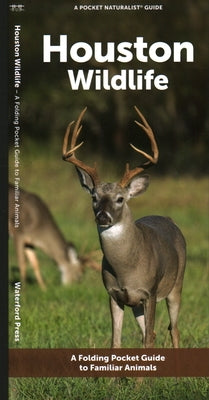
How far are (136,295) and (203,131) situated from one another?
4.86 m

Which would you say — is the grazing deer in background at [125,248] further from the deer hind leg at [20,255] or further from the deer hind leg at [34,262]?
the deer hind leg at [20,255]

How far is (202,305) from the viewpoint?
9266 millimetres

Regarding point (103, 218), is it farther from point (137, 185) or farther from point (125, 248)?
point (137, 185)

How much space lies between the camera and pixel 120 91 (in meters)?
7.05

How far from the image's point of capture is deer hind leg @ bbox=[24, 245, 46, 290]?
11.1 meters

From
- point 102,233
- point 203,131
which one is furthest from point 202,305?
point 102,233

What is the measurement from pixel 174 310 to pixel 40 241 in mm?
5464

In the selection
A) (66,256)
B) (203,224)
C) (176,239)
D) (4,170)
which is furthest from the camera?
(203,224)

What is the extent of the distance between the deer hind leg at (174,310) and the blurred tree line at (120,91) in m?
1.05

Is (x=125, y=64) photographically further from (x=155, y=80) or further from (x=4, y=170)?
(x=4, y=170)

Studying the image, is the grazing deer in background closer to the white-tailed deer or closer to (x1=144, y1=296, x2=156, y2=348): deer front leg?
(x1=144, y1=296, x2=156, y2=348): deer front leg

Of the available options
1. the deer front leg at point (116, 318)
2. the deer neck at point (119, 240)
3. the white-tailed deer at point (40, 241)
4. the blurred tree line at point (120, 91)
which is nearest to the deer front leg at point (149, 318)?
the deer front leg at point (116, 318)

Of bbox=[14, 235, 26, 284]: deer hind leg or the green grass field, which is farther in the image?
bbox=[14, 235, 26, 284]: deer hind leg

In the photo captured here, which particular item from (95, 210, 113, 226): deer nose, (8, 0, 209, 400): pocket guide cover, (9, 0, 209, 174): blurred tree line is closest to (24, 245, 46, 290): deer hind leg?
(9, 0, 209, 174): blurred tree line
